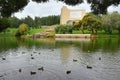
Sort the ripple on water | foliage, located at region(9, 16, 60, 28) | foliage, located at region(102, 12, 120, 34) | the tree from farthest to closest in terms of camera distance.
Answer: foliage, located at region(9, 16, 60, 28) < foliage, located at region(102, 12, 120, 34) < the tree < the ripple on water

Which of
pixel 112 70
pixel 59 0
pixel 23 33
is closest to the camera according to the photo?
pixel 59 0

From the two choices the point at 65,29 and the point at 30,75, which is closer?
the point at 30,75

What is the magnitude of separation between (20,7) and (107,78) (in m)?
12.8

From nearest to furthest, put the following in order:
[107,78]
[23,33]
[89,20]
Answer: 1. [107,78]
2. [89,20]
3. [23,33]

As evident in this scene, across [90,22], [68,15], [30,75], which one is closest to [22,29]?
[68,15]

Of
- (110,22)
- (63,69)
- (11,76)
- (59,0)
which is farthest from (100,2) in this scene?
(110,22)

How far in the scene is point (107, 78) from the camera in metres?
19.3

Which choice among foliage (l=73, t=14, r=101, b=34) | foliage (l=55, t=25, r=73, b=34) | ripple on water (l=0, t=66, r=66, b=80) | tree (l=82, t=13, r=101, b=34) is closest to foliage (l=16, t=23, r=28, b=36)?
foliage (l=55, t=25, r=73, b=34)

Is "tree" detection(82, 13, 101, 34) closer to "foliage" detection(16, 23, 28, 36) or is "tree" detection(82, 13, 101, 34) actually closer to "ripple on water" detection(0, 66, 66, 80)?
"foliage" detection(16, 23, 28, 36)

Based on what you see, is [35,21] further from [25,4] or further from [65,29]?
[25,4]

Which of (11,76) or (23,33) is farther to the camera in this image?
(23,33)

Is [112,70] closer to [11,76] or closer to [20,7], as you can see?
[11,76]

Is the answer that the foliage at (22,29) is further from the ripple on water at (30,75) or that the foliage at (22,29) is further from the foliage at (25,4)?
the foliage at (25,4)

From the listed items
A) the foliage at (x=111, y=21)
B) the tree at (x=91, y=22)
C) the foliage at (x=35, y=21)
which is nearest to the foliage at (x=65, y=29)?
the tree at (x=91, y=22)
